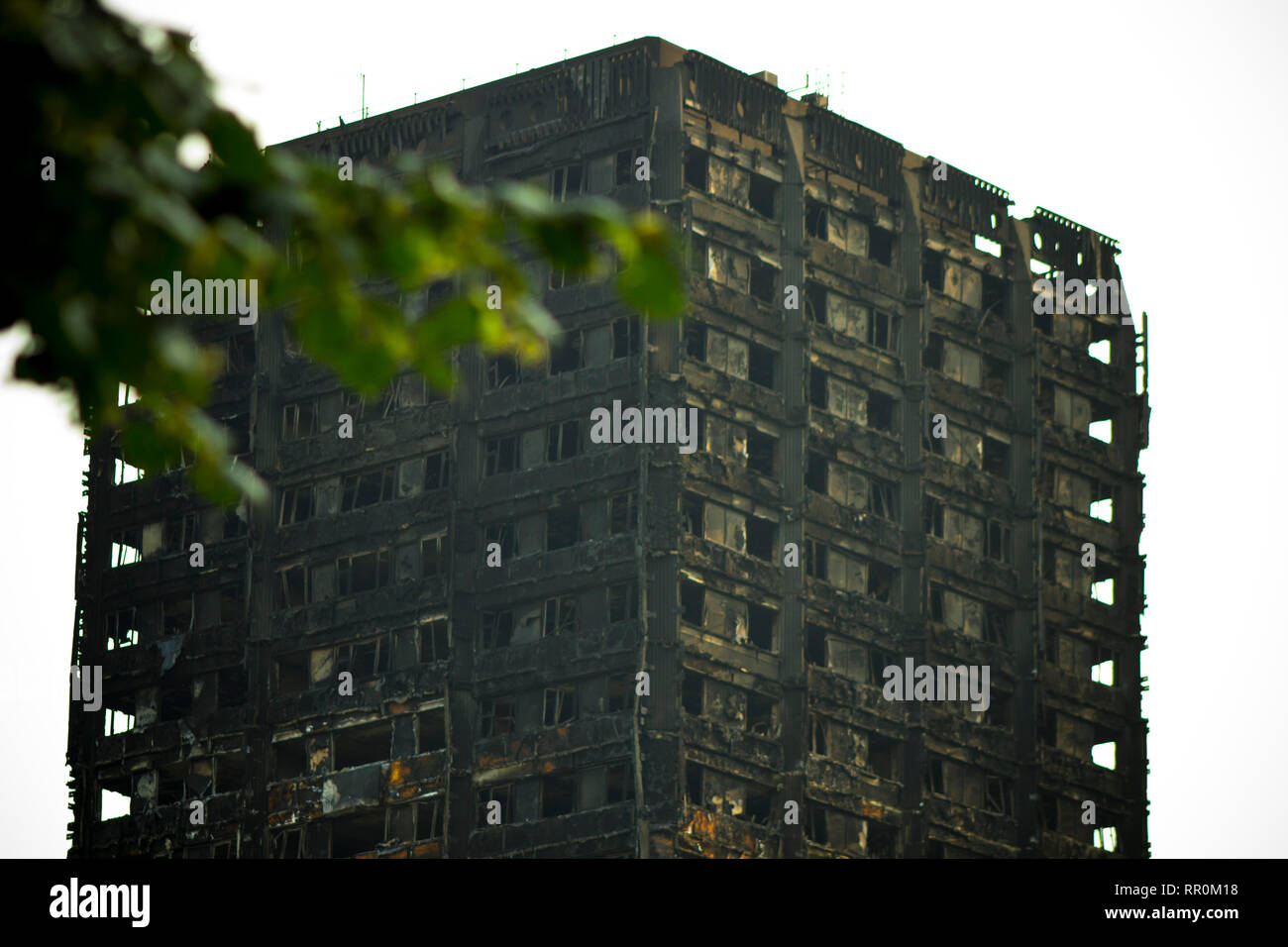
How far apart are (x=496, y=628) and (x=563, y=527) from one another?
4.57 meters

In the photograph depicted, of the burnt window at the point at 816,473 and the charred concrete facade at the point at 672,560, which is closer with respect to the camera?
the charred concrete facade at the point at 672,560

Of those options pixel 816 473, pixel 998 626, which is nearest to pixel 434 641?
pixel 816 473

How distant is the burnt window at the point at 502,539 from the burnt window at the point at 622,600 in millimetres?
5073

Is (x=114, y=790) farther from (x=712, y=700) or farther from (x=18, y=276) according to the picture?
(x=18, y=276)

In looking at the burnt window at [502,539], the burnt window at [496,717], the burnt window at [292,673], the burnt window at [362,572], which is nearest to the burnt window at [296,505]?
the burnt window at [362,572]

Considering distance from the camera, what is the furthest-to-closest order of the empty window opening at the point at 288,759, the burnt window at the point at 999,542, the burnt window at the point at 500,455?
the burnt window at the point at 999,542, the empty window opening at the point at 288,759, the burnt window at the point at 500,455

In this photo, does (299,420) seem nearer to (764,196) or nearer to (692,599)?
(764,196)

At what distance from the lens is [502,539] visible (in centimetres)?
10631

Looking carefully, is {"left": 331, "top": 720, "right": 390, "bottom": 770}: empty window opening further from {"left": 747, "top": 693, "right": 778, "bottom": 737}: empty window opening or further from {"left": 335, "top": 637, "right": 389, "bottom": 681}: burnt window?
{"left": 747, "top": 693, "right": 778, "bottom": 737}: empty window opening

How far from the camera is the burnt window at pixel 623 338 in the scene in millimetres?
106375

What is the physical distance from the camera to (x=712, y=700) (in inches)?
3996

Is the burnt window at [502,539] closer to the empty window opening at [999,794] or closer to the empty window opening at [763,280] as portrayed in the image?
the empty window opening at [763,280]
